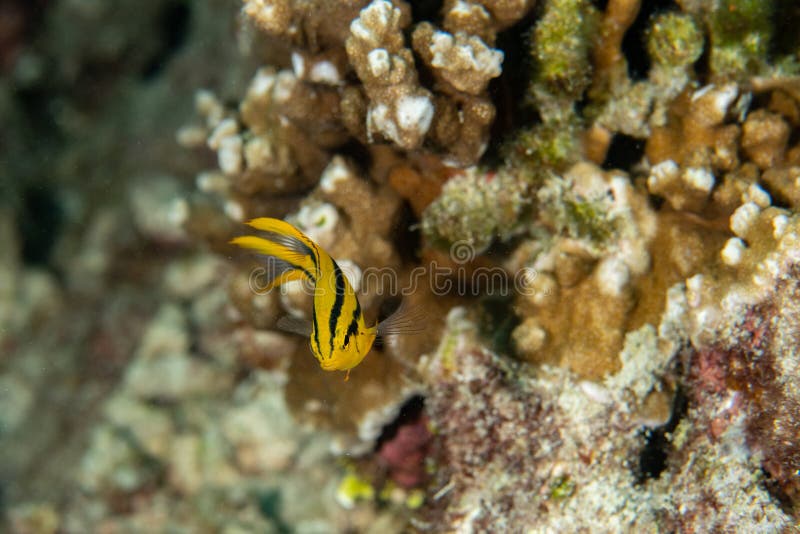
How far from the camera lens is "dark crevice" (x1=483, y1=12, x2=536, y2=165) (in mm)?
3068

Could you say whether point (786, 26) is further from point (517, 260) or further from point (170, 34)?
point (170, 34)

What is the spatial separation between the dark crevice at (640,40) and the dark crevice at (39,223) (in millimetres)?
6014

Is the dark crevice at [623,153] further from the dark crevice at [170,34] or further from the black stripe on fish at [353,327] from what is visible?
the dark crevice at [170,34]

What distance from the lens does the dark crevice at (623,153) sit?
10.6ft

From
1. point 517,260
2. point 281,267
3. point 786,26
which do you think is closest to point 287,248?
point 281,267

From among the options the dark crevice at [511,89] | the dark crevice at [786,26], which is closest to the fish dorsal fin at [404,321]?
the dark crevice at [511,89]

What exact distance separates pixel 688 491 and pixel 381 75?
2.40m

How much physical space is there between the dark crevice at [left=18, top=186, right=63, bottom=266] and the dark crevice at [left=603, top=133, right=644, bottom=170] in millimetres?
5872

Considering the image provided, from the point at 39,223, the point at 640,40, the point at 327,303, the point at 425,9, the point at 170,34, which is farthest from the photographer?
the point at 170,34

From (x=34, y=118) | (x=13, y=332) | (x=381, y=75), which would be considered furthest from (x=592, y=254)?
(x=34, y=118)

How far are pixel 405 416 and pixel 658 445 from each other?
59.3 inches

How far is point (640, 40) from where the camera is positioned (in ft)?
10.6

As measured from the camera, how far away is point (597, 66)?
3.11m

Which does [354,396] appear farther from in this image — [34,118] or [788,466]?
[34,118]
